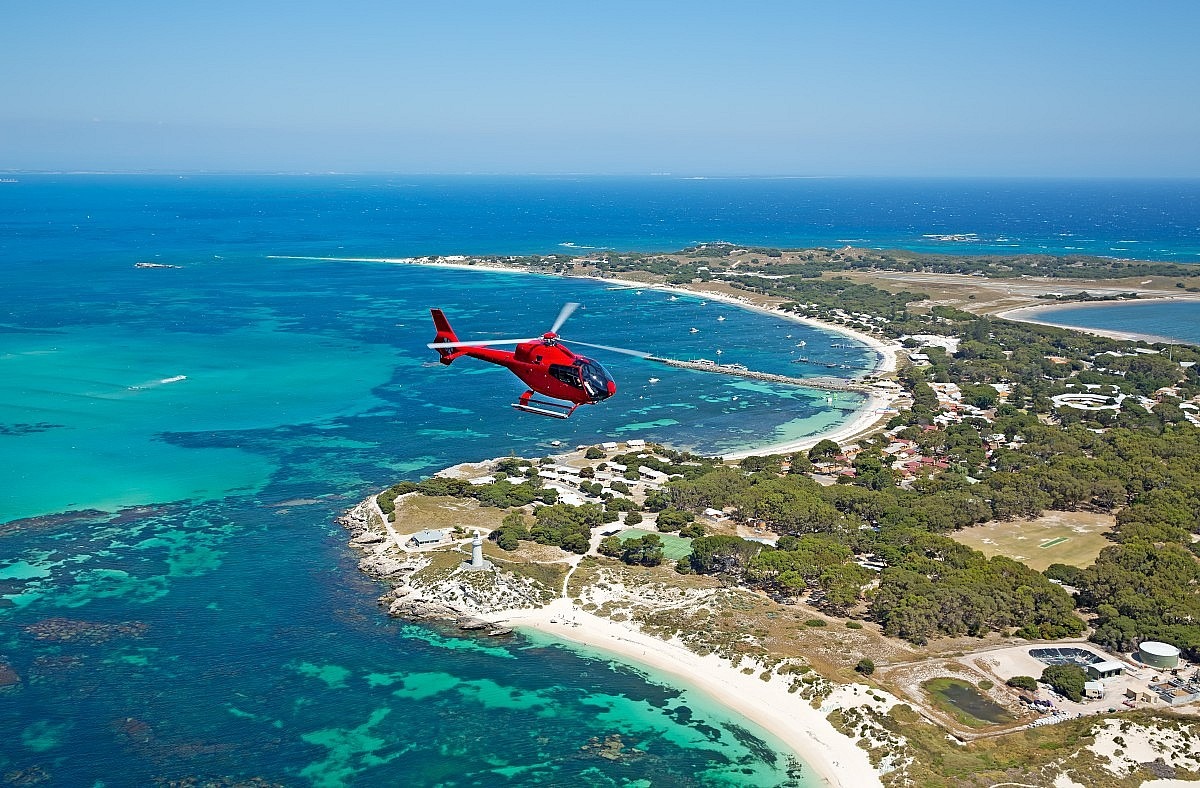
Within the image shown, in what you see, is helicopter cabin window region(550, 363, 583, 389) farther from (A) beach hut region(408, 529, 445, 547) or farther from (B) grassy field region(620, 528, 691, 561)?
(A) beach hut region(408, 529, 445, 547)

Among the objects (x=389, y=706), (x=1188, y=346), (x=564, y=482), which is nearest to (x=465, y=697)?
(x=389, y=706)

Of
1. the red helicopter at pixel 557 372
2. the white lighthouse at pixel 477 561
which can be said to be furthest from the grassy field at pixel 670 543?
the red helicopter at pixel 557 372

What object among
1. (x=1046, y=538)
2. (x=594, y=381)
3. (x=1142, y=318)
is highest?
(x=594, y=381)

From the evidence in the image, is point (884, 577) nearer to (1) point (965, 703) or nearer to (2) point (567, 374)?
(1) point (965, 703)

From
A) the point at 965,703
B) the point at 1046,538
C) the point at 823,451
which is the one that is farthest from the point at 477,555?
→ the point at 1046,538

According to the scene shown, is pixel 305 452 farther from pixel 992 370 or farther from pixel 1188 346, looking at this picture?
pixel 1188 346

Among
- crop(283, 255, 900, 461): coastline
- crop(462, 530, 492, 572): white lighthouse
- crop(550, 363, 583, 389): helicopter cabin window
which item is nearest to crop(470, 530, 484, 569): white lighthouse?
crop(462, 530, 492, 572): white lighthouse
